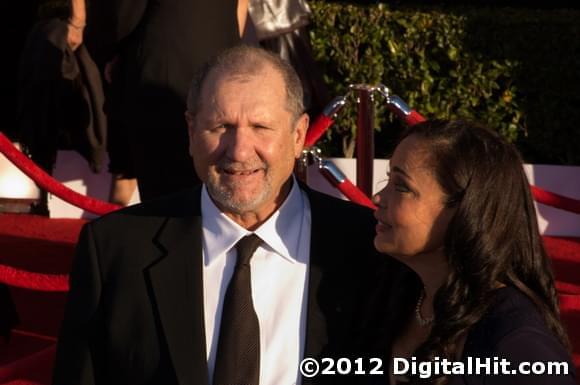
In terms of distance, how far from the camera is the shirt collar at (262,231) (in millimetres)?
3133

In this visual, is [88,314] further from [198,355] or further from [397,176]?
[397,176]

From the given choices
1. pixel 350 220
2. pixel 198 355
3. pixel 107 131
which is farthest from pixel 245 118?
pixel 107 131

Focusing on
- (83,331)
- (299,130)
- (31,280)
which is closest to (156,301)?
(83,331)

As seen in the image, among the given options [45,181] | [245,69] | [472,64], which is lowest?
[45,181]

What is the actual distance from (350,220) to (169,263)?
0.53 m

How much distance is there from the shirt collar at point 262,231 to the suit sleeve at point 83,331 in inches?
12.3

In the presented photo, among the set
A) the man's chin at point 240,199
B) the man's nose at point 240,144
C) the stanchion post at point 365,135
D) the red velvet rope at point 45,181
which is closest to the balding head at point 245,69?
the man's nose at point 240,144

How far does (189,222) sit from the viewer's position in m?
3.16

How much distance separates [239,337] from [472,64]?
598 cm

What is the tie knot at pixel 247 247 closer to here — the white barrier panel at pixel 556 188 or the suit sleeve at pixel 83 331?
the suit sleeve at pixel 83 331

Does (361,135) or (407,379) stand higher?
(361,135)

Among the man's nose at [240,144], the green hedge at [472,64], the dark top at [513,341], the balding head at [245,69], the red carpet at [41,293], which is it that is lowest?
the red carpet at [41,293]

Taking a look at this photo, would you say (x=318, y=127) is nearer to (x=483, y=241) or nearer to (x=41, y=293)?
(x=41, y=293)

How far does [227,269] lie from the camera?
10.2ft
